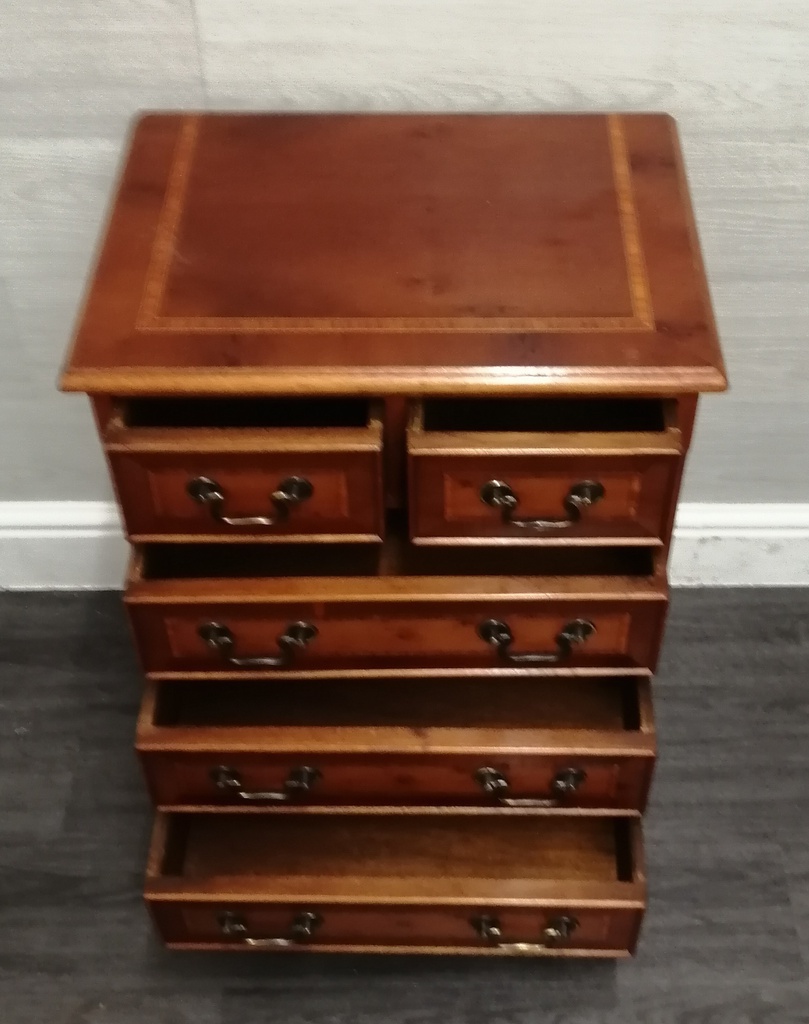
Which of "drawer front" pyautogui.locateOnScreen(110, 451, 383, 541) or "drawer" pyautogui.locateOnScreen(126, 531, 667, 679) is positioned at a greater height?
"drawer front" pyautogui.locateOnScreen(110, 451, 383, 541)

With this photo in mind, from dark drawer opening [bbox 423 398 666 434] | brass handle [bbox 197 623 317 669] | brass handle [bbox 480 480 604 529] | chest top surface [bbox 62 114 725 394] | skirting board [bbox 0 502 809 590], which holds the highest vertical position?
chest top surface [bbox 62 114 725 394]

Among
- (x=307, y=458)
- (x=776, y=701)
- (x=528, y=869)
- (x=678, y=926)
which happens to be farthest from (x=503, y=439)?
(x=776, y=701)

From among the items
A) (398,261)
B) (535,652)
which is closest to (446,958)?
(535,652)

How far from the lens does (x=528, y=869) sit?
1273 millimetres

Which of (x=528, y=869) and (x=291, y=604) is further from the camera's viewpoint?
(x=528, y=869)

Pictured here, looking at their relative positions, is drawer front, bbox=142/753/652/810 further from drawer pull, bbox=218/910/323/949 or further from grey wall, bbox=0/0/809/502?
grey wall, bbox=0/0/809/502

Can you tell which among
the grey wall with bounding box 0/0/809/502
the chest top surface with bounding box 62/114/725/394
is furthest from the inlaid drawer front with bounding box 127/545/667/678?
the grey wall with bounding box 0/0/809/502

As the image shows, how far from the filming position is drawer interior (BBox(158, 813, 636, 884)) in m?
1.27

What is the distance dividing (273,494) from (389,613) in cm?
18

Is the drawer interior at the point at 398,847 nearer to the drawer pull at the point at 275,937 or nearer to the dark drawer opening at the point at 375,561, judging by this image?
the drawer pull at the point at 275,937

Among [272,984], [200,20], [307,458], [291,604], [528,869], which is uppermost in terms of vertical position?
[200,20]

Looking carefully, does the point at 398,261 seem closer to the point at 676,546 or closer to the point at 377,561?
the point at 377,561

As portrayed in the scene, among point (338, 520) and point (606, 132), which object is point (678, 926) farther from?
point (606, 132)

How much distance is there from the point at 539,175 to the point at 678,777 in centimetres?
91
